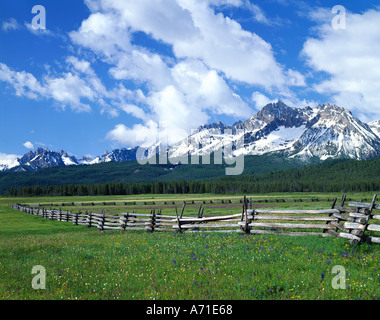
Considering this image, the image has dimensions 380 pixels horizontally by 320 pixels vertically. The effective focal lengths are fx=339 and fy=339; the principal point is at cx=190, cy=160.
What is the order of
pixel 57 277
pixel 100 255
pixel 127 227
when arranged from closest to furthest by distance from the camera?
pixel 57 277 < pixel 100 255 < pixel 127 227

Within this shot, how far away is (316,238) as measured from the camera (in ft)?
54.9

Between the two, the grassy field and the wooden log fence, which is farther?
the wooden log fence

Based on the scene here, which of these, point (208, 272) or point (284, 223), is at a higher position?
point (284, 223)

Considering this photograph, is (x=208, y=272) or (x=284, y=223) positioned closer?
(x=208, y=272)

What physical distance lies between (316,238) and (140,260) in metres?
8.68

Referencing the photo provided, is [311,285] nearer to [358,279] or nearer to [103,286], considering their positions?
[358,279]

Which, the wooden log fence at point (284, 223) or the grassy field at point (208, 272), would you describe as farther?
the wooden log fence at point (284, 223)
